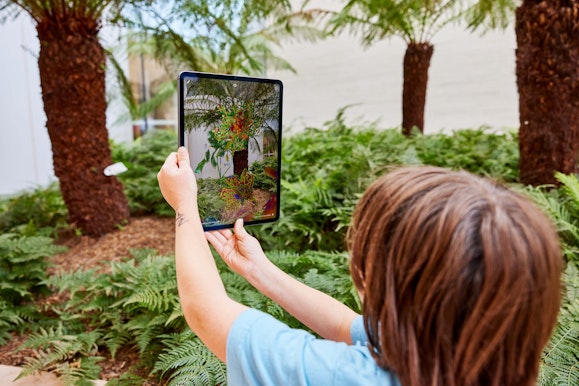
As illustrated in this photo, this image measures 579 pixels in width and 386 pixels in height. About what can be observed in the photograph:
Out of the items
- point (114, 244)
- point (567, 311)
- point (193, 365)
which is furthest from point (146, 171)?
point (567, 311)

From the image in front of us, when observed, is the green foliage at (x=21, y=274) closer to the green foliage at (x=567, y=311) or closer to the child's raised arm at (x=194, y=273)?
the child's raised arm at (x=194, y=273)

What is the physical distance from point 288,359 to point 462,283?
327 millimetres

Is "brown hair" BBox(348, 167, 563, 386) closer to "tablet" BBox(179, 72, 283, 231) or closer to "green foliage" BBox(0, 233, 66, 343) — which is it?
"tablet" BBox(179, 72, 283, 231)

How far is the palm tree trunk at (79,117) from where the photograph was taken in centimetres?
330

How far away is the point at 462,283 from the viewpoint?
2.38ft

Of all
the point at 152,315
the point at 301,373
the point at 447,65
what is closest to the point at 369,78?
the point at 447,65

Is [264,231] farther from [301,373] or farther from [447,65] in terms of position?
[447,65]

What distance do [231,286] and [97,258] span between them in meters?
1.43

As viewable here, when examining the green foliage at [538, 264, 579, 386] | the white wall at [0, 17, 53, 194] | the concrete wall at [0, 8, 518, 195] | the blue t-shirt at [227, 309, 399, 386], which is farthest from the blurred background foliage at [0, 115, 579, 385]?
the concrete wall at [0, 8, 518, 195]

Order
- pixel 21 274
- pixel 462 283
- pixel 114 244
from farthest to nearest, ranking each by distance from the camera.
Answer: pixel 114 244, pixel 21 274, pixel 462 283

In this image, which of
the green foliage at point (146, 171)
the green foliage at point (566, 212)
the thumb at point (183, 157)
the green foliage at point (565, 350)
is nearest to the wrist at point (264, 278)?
the thumb at point (183, 157)

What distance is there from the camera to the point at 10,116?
17.8ft

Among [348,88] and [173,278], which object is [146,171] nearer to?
[173,278]

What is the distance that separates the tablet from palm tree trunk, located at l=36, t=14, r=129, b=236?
2624 millimetres
